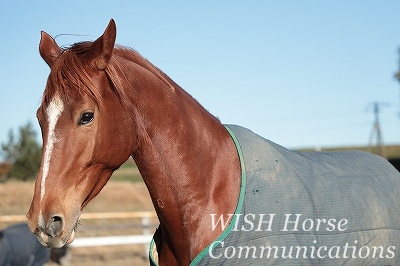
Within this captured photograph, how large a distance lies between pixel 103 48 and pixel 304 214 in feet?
4.54

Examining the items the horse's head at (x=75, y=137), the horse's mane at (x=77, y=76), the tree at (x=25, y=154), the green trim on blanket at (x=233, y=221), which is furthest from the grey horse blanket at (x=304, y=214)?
the tree at (x=25, y=154)

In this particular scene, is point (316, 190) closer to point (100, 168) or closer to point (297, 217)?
point (297, 217)

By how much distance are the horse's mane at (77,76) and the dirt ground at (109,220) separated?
8.96 metres

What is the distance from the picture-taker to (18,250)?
27.8 ft

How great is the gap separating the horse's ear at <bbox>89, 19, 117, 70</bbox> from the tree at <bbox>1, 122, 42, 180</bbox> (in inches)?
953

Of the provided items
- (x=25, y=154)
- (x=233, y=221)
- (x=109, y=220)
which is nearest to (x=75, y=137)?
(x=233, y=221)

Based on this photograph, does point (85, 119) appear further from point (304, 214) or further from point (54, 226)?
point (304, 214)

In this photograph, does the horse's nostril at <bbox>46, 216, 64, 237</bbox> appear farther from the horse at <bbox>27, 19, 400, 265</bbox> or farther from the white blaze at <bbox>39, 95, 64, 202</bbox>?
the white blaze at <bbox>39, 95, 64, 202</bbox>

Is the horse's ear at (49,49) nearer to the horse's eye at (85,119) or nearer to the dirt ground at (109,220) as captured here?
the horse's eye at (85,119)

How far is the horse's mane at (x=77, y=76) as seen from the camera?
2828mm

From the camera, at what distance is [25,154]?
26.8 meters

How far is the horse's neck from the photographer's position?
10.1 ft

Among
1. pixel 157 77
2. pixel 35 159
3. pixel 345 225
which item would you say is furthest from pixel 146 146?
pixel 35 159

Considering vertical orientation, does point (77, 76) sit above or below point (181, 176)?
above
